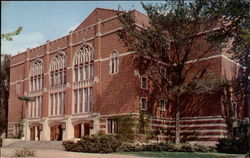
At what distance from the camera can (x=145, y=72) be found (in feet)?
106

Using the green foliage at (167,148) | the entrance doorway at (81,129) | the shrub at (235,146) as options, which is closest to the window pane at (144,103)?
the green foliage at (167,148)

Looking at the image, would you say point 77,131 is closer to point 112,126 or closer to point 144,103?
point 112,126

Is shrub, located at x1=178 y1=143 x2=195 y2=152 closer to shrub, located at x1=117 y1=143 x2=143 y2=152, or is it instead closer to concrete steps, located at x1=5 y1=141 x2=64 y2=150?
shrub, located at x1=117 y1=143 x2=143 y2=152

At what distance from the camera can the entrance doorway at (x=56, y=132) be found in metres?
40.4

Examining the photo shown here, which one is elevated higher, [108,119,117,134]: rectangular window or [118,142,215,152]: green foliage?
[108,119,117,134]: rectangular window

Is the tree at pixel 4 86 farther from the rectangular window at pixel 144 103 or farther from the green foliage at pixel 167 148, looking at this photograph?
the green foliage at pixel 167 148

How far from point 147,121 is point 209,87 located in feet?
20.8

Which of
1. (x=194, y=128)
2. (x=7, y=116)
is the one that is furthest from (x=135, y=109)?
(x=7, y=116)

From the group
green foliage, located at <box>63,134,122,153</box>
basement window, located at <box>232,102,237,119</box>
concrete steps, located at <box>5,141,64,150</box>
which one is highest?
basement window, located at <box>232,102,237,119</box>

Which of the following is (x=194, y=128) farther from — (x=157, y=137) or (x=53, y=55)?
(x=53, y=55)

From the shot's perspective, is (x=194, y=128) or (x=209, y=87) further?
(x=194, y=128)

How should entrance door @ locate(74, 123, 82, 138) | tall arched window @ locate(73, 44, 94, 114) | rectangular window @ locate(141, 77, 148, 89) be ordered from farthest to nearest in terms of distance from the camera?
entrance door @ locate(74, 123, 82, 138)
tall arched window @ locate(73, 44, 94, 114)
rectangular window @ locate(141, 77, 148, 89)

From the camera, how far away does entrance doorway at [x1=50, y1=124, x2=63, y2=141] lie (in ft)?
132

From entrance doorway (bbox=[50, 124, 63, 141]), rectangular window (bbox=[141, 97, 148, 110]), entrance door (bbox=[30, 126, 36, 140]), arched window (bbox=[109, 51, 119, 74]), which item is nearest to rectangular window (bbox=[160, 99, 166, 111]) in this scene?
rectangular window (bbox=[141, 97, 148, 110])
